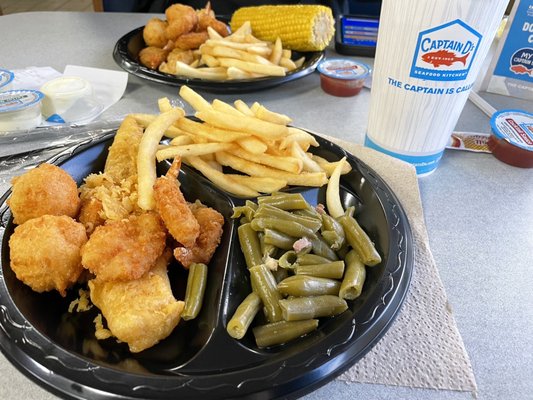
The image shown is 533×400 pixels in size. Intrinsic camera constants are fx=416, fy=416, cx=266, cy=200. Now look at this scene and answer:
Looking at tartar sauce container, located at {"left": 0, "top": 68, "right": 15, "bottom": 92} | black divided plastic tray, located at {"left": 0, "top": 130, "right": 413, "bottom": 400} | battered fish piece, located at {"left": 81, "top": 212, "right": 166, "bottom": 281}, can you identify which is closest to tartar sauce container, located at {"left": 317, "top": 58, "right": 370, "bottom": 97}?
black divided plastic tray, located at {"left": 0, "top": 130, "right": 413, "bottom": 400}

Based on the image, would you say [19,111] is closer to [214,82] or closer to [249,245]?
[214,82]

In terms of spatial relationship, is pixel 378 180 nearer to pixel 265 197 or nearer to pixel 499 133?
pixel 265 197

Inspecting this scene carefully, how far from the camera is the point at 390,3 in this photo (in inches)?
56.4

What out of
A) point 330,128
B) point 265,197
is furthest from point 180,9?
point 265,197

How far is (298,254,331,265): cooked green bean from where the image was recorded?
1.19 meters

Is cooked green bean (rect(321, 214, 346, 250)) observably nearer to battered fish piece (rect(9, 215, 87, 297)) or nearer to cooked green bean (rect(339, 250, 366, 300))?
cooked green bean (rect(339, 250, 366, 300))

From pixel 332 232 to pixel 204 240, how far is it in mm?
398

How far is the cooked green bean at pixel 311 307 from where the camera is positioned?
1.06m

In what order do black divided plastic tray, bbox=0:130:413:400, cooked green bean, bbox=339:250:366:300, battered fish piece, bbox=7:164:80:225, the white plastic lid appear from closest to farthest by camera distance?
black divided plastic tray, bbox=0:130:413:400, cooked green bean, bbox=339:250:366:300, battered fish piece, bbox=7:164:80:225, the white plastic lid

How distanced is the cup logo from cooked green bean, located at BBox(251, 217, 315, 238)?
2.33 ft

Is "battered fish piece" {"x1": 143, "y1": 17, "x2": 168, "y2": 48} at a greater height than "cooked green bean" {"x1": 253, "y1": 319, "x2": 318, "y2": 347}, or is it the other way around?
"battered fish piece" {"x1": 143, "y1": 17, "x2": 168, "y2": 48}

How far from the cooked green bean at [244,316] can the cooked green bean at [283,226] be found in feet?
0.69

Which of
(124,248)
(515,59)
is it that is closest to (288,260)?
(124,248)

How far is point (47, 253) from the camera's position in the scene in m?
1.09
